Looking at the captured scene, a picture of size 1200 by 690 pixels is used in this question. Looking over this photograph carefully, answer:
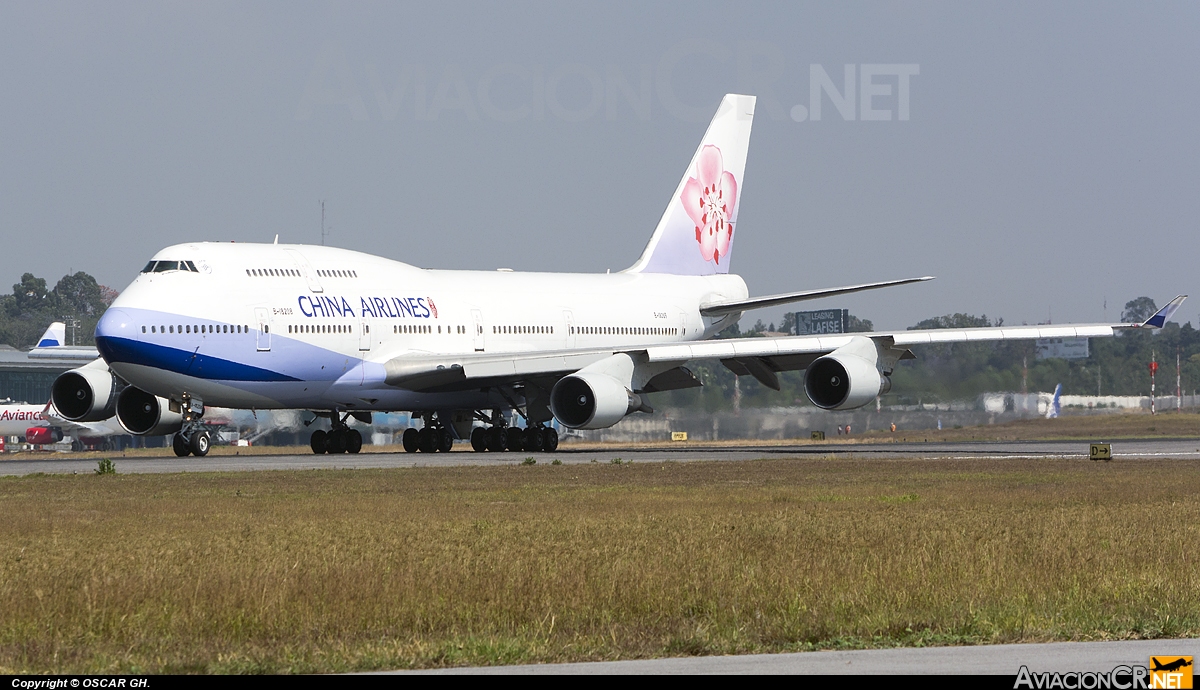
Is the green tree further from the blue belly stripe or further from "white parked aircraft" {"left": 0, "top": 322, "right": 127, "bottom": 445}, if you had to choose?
the blue belly stripe

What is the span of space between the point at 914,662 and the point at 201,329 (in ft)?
91.9

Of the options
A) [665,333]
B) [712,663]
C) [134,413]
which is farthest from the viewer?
[665,333]

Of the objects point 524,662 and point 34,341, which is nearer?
point 524,662

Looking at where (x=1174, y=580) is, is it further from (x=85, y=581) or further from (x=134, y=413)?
(x=134, y=413)

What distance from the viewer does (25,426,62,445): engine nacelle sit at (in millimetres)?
74500

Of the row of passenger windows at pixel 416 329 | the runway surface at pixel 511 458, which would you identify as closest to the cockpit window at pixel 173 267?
the row of passenger windows at pixel 416 329

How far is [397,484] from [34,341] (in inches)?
4829

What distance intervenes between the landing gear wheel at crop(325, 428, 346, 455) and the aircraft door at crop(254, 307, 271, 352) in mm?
5908

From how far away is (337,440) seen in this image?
136 feet

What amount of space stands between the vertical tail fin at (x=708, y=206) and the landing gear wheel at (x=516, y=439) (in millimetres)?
9155

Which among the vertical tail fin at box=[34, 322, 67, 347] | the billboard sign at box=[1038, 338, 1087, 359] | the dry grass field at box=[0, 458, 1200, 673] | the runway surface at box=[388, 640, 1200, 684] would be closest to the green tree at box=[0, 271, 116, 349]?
the vertical tail fin at box=[34, 322, 67, 347]

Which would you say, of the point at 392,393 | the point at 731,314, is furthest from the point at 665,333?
the point at 392,393

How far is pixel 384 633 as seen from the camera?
35.9 ft

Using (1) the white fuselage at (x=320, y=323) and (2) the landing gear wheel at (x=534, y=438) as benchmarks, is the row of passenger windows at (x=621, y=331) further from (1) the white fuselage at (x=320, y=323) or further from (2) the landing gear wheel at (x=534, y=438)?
(2) the landing gear wheel at (x=534, y=438)
